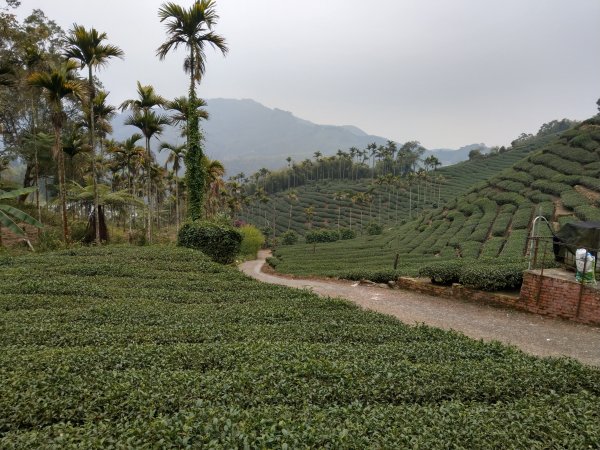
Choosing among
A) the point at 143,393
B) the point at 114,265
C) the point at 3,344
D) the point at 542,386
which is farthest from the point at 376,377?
the point at 114,265

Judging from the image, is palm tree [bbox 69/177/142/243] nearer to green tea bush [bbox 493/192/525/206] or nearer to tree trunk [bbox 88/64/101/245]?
tree trunk [bbox 88/64/101/245]

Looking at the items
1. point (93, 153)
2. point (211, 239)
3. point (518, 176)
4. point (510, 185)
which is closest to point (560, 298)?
point (211, 239)

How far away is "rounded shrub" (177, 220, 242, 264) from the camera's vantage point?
A: 21.0 meters

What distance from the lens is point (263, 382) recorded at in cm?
564

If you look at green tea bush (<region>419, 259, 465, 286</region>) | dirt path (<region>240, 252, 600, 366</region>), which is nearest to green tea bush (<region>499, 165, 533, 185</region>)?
green tea bush (<region>419, 259, 465, 286</region>)

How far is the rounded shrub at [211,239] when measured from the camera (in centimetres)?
2097

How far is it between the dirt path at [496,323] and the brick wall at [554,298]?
0.23 m

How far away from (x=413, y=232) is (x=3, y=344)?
53.2 m

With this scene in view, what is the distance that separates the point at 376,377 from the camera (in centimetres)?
588

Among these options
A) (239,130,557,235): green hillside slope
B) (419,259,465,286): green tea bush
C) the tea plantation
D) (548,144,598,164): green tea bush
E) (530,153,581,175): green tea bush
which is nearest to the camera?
the tea plantation

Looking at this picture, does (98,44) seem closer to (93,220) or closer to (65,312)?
(93,220)

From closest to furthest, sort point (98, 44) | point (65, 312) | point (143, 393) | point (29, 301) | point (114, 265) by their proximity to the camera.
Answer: point (143, 393) → point (65, 312) → point (29, 301) → point (114, 265) → point (98, 44)

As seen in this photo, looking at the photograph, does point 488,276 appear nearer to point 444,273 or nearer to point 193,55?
point 444,273

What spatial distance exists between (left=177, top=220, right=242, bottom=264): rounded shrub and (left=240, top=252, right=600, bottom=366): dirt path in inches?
341
